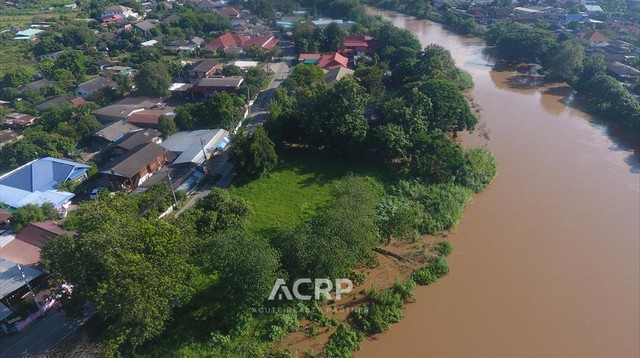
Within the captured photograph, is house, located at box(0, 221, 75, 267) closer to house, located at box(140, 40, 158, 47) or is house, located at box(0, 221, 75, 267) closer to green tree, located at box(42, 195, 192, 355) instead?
green tree, located at box(42, 195, 192, 355)

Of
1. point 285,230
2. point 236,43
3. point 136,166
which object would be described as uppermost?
point 285,230

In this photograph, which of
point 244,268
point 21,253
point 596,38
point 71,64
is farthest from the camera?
point 596,38

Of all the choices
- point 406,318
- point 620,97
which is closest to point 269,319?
point 406,318

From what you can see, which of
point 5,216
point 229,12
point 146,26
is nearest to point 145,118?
point 5,216

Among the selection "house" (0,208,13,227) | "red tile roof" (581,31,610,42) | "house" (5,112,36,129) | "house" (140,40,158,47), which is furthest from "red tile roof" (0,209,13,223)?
"red tile roof" (581,31,610,42)

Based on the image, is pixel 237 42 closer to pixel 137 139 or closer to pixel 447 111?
pixel 137 139

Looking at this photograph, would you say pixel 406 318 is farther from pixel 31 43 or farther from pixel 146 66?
pixel 31 43
